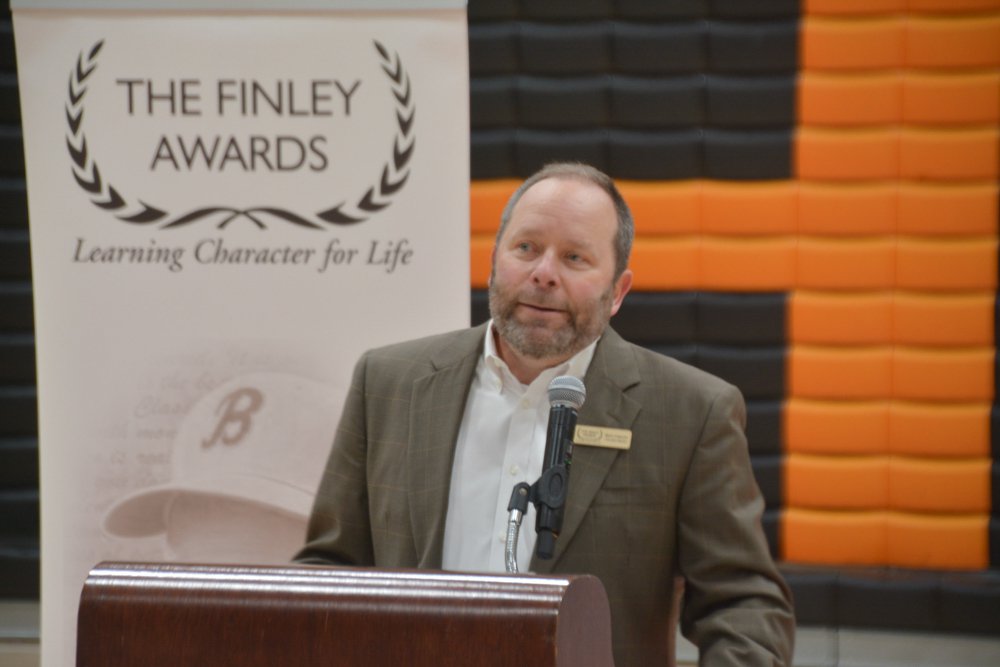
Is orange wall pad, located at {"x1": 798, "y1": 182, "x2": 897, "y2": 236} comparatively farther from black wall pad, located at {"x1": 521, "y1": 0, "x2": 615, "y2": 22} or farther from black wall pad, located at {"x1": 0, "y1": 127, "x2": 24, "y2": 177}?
black wall pad, located at {"x1": 0, "y1": 127, "x2": 24, "y2": 177}

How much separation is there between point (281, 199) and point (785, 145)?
1.97 meters

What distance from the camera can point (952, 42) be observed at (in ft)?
12.4

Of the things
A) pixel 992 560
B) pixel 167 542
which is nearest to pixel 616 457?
pixel 167 542

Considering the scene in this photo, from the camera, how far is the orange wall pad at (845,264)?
3840mm

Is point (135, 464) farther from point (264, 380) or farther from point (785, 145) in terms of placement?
point (785, 145)

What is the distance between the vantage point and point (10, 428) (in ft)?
13.7

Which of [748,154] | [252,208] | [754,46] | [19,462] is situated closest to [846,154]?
[748,154]

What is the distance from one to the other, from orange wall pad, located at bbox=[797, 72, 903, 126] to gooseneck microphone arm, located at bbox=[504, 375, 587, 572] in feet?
9.38

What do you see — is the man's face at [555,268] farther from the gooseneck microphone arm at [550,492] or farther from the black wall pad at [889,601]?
the black wall pad at [889,601]

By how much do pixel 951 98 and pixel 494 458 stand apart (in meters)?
2.67

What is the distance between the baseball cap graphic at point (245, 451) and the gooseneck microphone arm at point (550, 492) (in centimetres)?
143

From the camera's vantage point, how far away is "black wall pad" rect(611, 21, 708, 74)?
390cm

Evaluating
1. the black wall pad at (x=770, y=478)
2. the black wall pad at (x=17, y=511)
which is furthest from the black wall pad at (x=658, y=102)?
the black wall pad at (x=17, y=511)

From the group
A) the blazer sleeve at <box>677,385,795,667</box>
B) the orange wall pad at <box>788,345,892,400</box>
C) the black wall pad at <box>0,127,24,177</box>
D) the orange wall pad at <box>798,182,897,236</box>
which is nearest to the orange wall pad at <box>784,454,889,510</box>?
the orange wall pad at <box>788,345,892,400</box>
